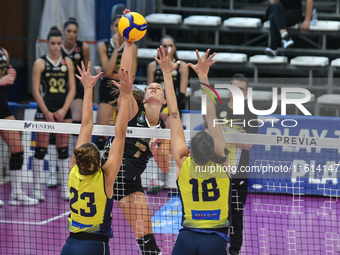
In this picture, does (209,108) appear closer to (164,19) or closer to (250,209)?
(250,209)

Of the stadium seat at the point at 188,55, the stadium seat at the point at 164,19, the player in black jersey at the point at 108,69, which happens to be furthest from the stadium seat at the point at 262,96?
the player in black jersey at the point at 108,69

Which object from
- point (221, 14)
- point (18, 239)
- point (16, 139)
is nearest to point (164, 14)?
point (221, 14)

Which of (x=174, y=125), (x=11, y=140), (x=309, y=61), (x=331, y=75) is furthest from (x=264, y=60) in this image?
(x=174, y=125)

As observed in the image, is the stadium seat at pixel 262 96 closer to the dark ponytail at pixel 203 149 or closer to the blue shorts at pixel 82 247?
the dark ponytail at pixel 203 149

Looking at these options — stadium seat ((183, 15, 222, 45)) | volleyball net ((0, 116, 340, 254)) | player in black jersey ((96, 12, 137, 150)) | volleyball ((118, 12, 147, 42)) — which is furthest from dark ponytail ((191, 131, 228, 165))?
stadium seat ((183, 15, 222, 45))

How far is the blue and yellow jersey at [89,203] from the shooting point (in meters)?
3.61

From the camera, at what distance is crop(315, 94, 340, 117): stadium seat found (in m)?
9.31

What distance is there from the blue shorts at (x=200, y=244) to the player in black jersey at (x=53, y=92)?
4310 millimetres

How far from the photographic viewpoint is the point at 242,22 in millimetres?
10742

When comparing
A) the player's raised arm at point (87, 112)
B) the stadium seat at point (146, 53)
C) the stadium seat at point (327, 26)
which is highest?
the stadium seat at point (327, 26)

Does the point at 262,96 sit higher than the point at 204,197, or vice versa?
the point at 262,96

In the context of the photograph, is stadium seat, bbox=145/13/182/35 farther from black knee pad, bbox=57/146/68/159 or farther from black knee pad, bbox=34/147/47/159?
black knee pad, bbox=34/147/47/159

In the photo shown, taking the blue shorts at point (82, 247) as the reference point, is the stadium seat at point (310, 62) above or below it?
above

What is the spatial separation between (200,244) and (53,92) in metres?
4.88
